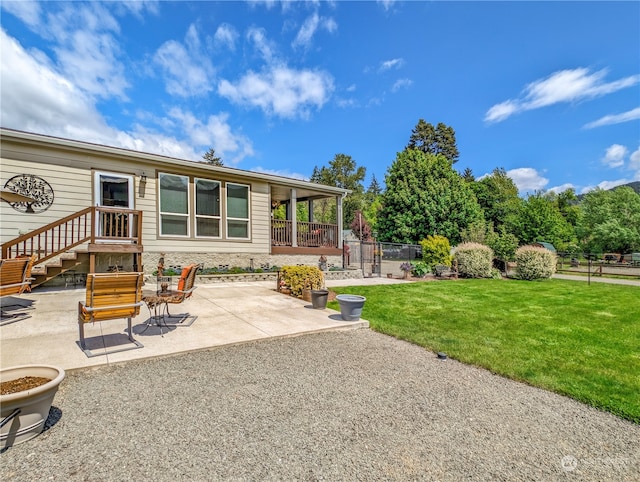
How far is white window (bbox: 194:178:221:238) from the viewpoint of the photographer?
11.1 meters

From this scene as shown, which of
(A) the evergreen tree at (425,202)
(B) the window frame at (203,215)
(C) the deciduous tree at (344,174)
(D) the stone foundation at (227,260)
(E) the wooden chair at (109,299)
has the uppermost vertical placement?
(C) the deciduous tree at (344,174)

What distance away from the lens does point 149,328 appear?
5.11 m

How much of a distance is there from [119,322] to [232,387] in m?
3.33

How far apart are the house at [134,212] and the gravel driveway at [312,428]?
20.7 feet

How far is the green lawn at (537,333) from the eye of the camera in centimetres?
350

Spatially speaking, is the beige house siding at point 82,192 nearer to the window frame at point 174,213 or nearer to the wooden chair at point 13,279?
the window frame at point 174,213

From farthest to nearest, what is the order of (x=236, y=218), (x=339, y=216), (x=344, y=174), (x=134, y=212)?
(x=344, y=174)
(x=339, y=216)
(x=236, y=218)
(x=134, y=212)

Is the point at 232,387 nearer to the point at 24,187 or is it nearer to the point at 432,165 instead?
the point at 24,187

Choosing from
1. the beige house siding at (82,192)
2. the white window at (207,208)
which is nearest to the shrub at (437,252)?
the beige house siding at (82,192)

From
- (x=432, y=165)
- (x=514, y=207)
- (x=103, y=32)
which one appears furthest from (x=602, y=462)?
(x=514, y=207)

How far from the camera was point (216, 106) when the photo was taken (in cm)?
2045

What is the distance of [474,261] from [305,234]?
27.4ft

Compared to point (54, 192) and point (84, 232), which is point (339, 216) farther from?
point (54, 192)

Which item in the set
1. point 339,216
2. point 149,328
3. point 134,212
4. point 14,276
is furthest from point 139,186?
point 339,216
